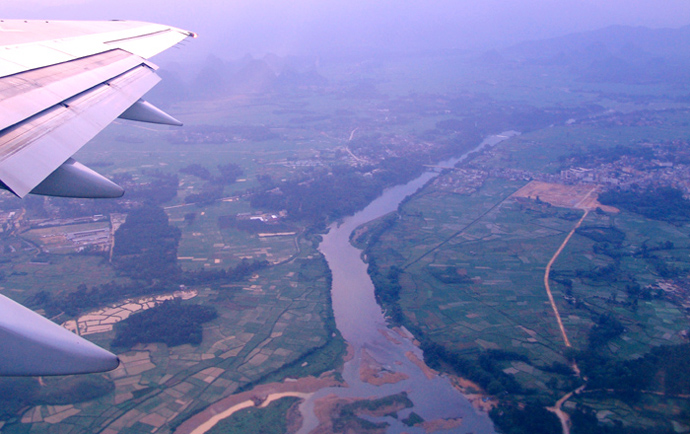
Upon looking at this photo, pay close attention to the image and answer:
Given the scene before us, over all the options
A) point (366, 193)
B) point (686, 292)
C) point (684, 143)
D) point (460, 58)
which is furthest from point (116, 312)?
point (460, 58)

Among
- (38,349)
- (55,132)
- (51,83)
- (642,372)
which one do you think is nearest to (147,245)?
(51,83)

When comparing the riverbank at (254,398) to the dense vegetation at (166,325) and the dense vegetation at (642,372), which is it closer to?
the dense vegetation at (166,325)

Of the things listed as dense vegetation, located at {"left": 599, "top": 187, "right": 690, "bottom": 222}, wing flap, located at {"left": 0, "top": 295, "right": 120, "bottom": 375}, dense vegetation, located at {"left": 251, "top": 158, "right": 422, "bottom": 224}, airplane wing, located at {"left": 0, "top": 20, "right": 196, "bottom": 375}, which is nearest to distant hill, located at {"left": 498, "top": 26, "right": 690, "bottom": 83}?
dense vegetation, located at {"left": 599, "top": 187, "right": 690, "bottom": 222}

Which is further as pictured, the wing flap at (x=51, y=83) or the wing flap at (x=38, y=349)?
the wing flap at (x=51, y=83)

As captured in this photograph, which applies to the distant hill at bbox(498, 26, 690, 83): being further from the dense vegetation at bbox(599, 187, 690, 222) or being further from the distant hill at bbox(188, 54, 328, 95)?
the dense vegetation at bbox(599, 187, 690, 222)

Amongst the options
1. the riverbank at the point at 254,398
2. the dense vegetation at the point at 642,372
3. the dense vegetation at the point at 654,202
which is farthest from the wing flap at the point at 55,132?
the dense vegetation at the point at 654,202

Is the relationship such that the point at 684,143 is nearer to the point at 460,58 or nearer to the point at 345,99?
the point at 345,99
